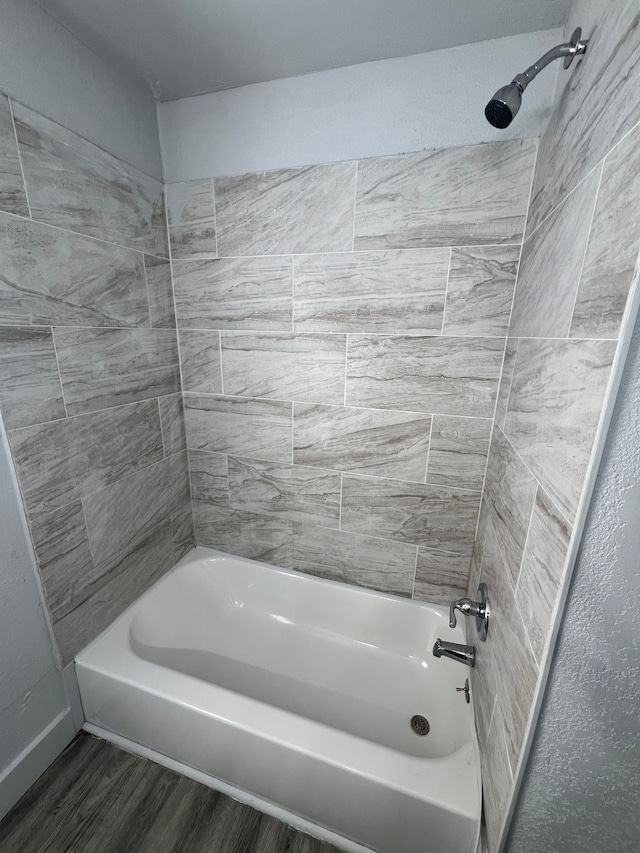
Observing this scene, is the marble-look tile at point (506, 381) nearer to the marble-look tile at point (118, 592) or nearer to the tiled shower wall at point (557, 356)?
the tiled shower wall at point (557, 356)

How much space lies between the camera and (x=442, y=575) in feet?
4.71

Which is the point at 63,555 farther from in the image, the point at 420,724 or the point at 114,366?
the point at 420,724

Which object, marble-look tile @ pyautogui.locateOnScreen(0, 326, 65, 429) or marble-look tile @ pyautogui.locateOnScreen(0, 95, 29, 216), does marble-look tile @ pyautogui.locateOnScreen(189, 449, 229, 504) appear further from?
marble-look tile @ pyautogui.locateOnScreen(0, 95, 29, 216)

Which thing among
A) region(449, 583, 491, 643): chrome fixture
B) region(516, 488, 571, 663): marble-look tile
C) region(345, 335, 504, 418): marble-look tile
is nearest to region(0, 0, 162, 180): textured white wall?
region(345, 335, 504, 418): marble-look tile

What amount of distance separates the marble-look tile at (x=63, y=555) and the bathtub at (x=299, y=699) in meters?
0.24

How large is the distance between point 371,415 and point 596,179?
0.91 metres

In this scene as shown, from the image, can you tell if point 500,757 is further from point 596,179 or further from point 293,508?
point 596,179

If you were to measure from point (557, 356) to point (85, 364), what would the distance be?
1.33 metres

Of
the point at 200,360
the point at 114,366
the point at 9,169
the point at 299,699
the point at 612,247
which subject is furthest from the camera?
the point at 200,360

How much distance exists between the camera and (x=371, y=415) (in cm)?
136

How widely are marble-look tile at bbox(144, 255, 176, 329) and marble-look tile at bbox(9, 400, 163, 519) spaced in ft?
1.14

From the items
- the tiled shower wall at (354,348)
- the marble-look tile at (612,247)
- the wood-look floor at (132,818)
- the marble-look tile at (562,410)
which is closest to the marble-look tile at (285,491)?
the tiled shower wall at (354,348)

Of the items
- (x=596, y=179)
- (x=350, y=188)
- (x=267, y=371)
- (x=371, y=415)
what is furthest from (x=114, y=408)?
(x=596, y=179)

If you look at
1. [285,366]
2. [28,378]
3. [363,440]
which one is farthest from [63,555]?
[363,440]
